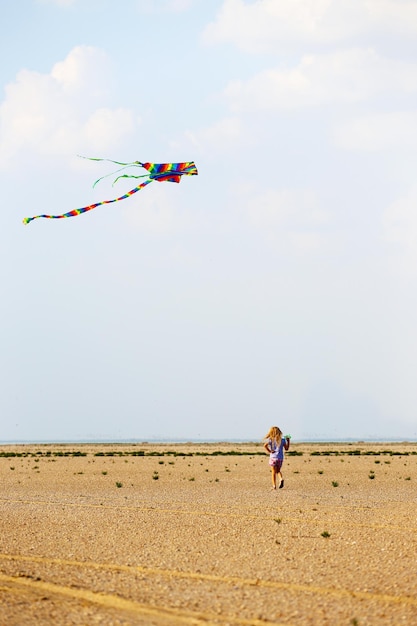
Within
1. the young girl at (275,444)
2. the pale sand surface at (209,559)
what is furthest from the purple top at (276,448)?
the pale sand surface at (209,559)

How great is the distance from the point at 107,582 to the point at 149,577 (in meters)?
0.71

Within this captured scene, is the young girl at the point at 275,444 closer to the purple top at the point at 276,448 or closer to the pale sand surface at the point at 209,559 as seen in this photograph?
the purple top at the point at 276,448

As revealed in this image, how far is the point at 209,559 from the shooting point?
46.2 feet

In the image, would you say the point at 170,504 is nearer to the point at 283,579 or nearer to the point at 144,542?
the point at 144,542

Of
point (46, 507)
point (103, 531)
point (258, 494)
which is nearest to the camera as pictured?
point (103, 531)

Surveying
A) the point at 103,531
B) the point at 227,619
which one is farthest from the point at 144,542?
the point at 227,619

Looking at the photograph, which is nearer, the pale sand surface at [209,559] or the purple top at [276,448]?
the pale sand surface at [209,559]

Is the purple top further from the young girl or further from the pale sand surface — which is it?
the pale sand surface

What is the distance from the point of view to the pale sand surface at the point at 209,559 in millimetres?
10305

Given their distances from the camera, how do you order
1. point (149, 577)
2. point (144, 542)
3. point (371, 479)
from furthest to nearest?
1. point (371, 479)
2. point (144, 542)
3. point (149, 577)

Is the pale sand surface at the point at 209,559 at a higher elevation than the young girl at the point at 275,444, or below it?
below

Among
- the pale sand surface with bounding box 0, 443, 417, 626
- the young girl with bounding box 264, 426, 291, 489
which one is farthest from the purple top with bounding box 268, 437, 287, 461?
the pale sand surface with bounding box 0, 443, 417, 626

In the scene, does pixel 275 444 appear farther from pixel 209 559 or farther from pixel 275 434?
pixel 209 559

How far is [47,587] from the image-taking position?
459 inches
